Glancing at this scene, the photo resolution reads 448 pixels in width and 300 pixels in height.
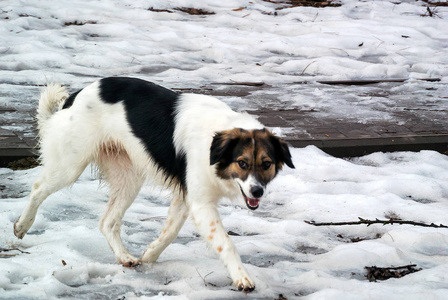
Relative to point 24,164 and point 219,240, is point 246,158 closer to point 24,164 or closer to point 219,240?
point 219,240

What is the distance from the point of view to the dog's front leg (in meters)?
4.18

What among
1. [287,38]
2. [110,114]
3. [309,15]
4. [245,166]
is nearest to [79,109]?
[110,114]

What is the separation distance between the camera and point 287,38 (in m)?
12.2

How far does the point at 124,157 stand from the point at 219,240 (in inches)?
48.1

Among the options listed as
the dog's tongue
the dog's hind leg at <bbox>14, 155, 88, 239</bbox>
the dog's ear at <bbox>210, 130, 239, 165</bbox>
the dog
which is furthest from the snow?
the dog's ear at <bbox>210, 130, 239, 165</bbox>

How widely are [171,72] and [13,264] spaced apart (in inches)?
237

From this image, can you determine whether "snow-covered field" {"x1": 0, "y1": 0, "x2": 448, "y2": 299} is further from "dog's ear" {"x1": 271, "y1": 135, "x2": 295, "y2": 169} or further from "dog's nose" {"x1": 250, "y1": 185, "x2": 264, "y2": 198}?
"dog's ear" {"x1": 271, "y1": 135, "x2": 295, "y2": 169}

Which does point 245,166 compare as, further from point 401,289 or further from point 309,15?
point 309,15

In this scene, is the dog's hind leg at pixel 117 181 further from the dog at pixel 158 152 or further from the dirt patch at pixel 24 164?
the dirt patch at pixel 24 164

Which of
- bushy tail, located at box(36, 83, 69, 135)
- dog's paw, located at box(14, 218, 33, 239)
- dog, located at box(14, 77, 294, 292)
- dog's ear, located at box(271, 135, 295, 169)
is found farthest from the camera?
bushy tail, located at box(36, 83, 69, 135)

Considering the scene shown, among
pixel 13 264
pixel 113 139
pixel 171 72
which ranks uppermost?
pixel 113 139

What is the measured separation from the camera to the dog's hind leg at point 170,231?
15.5 feet

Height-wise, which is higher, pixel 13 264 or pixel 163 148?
pixel 163 148

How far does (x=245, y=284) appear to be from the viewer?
4152 mm
